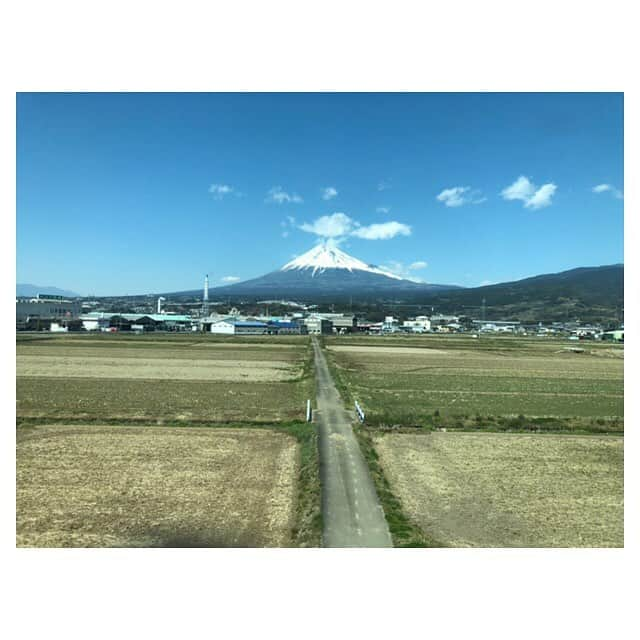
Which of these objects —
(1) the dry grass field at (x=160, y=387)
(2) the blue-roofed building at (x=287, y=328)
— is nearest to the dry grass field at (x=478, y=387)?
(1) the dry grass field at (x=160, y=387)

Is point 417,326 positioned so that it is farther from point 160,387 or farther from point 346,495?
point 346,495

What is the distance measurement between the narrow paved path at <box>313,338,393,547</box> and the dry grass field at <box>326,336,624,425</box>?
183 centimetres

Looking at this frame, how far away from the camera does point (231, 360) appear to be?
76.9 ft

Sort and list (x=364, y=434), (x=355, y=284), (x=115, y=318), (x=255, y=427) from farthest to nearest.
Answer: (x=355, y=284) → (x=115, y=318) → (x=255, y=427) → (x=364, y=434)

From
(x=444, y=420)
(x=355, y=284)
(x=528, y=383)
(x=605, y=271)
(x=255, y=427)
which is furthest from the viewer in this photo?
(x=355, y=284)

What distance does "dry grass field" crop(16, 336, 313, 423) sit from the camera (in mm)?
10727

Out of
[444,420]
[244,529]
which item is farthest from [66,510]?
[444,420]

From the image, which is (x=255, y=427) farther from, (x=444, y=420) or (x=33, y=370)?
(x=33, y=370)

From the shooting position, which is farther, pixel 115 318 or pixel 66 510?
pixel 115 318

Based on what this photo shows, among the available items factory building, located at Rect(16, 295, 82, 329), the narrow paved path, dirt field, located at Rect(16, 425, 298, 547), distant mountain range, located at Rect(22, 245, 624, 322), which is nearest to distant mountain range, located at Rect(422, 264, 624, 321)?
distant mountain range, located at Rect(22, 245, 624, 322)

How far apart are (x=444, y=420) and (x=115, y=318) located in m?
47.2

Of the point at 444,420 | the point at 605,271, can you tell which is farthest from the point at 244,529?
the point at 605,271

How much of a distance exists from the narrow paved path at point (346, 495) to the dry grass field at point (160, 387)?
7.04 ft

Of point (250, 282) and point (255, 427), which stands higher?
point (250, 282)
